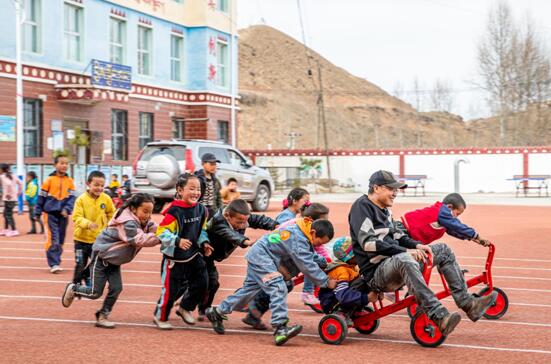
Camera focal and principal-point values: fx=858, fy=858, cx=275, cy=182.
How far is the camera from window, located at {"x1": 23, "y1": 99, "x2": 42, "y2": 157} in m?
29.0

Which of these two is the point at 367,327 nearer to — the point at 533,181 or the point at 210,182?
the point at 210,182

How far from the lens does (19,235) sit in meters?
19.0

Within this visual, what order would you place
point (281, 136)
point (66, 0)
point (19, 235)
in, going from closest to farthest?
1. point (19, 235)
2. point (66, 0)
3. point (281, 136)

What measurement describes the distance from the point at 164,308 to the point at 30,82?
22238mm

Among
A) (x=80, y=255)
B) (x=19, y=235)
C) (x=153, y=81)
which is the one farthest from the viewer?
(x=153, y=81)

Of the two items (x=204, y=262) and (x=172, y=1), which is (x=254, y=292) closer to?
(x=204, y=262)

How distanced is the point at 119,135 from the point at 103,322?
26518 millimetres

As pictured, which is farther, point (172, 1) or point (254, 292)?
point (172, 1)

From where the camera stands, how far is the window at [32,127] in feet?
95.2

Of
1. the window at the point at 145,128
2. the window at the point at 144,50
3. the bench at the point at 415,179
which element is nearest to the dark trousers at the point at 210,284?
the window at the point at 145,128

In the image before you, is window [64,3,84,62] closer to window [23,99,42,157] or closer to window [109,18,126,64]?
window [109,18,126,64]

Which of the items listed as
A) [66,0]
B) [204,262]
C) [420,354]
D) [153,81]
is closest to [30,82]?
[66,0]

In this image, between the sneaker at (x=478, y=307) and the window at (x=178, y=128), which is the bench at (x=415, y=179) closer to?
the window at (x=178, y=128)

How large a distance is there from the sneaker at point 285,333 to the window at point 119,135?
1063 inches
